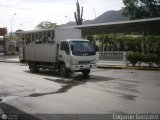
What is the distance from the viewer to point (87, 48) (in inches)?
786

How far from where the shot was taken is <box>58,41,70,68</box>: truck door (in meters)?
19.9

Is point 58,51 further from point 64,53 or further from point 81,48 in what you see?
point 81,48

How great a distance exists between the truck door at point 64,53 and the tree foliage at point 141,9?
64.6m

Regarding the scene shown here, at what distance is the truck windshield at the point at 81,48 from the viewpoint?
64.2 feet

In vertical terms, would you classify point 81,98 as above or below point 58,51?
below

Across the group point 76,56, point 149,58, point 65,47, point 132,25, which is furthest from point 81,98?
point 132,25

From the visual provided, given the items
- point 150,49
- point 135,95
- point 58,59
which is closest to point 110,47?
point 150,49

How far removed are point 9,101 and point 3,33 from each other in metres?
68.8

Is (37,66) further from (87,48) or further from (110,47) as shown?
(110,47)

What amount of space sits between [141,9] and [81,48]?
6768cm

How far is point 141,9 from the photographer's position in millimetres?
84562

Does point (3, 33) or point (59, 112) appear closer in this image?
point (59, 112)

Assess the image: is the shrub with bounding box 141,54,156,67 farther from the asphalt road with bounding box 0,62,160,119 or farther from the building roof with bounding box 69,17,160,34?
the building roof with bounding box 69,17,160,34

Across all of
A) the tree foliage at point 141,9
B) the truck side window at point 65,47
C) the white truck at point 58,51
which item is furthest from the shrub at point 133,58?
the tree foliage at point 141,9
